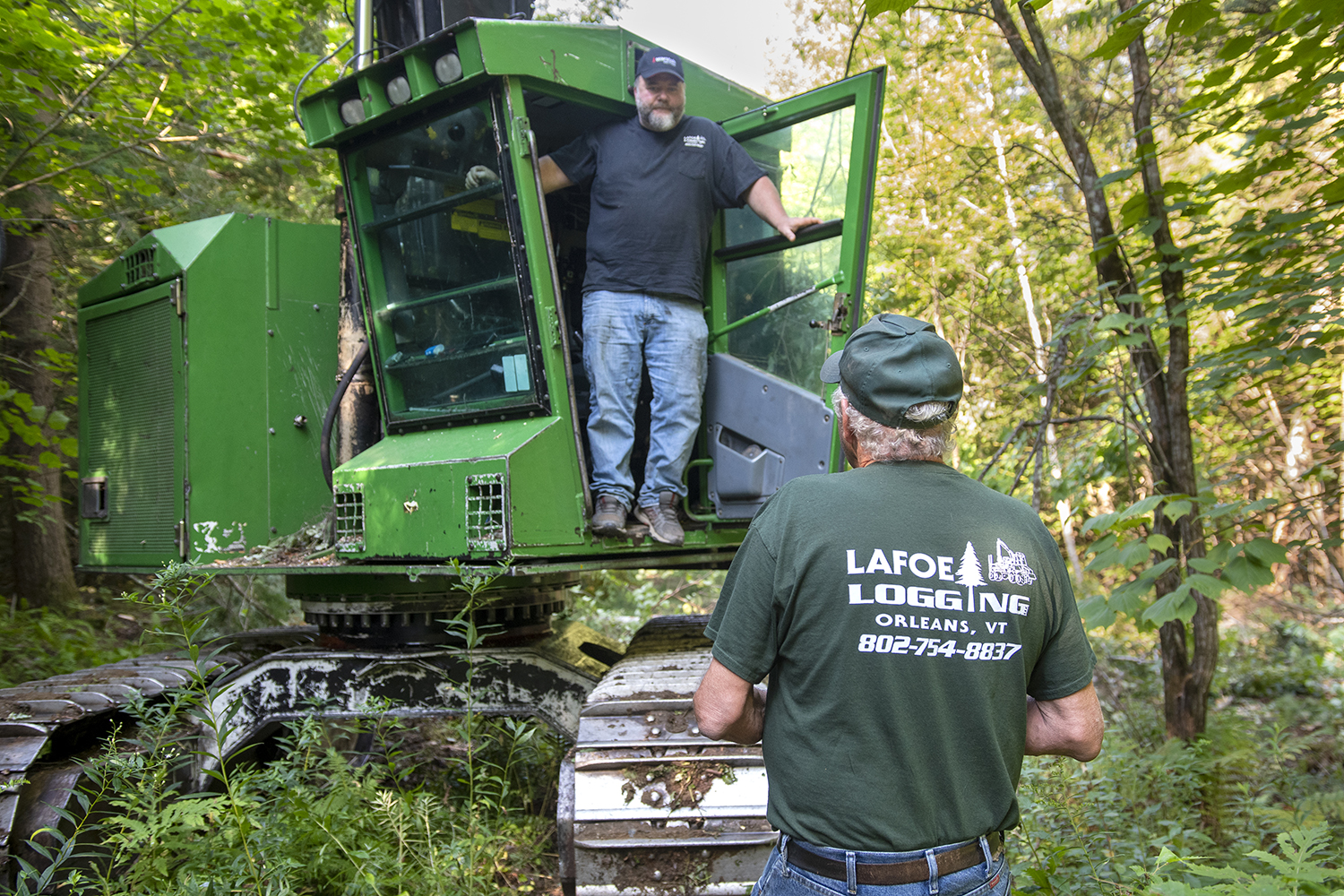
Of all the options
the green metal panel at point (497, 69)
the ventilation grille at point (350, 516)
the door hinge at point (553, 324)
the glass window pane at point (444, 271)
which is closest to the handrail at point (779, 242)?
the green metal panel at point (497, 69)

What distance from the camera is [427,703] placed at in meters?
3.93

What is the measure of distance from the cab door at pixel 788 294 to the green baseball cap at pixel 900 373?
183cm

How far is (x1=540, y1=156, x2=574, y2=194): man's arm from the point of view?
392 centimetres

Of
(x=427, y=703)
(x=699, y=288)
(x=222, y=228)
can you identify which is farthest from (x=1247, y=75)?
(x=222, y=228)

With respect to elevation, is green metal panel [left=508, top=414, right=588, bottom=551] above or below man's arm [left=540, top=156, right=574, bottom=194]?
below

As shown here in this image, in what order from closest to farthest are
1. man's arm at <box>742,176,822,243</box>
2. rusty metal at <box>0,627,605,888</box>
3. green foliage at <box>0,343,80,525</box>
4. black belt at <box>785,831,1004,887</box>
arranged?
1. black belt at <box>785,831,1004,887</box>
2. rusty metal at <box>0,627,605,888</box>
3. man's arm at <box>742,176,822,243</box>
4. green foliage at <box>0,343,80,525</box>

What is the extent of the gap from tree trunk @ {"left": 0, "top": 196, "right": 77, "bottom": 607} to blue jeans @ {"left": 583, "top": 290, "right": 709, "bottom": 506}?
397cm

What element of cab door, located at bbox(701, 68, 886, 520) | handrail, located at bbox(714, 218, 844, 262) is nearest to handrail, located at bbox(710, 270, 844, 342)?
cab door, located at bbox(701, 68, 886, 520)

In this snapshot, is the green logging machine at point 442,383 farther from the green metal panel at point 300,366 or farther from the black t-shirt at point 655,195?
the black t-shirt at point 655,195

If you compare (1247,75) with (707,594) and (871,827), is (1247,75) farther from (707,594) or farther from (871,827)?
(707,594)

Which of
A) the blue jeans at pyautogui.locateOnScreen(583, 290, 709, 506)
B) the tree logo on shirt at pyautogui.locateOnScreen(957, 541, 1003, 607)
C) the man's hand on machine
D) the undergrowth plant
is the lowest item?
the undergrowth plant

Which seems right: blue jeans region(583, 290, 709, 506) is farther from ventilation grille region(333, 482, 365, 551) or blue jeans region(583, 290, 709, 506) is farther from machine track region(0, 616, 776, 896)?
ventilation grille region(333, 482, 365, 551)

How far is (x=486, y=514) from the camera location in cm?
338

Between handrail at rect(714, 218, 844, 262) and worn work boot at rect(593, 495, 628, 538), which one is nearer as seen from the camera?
worn work boot at rect(593, 495, 628, 538)
